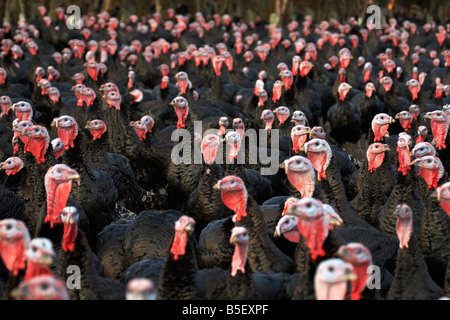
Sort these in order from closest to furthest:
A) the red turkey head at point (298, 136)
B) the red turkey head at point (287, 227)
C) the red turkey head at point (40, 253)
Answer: the red turkey head at point (40, 253)
the red turkey head at point (287, 227)
the red turkey head at point (298, 136)

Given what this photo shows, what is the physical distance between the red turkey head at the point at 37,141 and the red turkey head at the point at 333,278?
11.7 ft

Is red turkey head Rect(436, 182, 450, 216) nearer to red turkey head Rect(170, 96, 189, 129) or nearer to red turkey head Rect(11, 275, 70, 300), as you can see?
red turkey head Rect(11, 275, 70, 300)

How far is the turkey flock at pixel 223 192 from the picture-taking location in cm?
382

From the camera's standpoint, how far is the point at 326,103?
437 inches

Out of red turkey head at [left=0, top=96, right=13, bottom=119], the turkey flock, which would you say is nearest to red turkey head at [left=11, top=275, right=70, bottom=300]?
the turkey flock

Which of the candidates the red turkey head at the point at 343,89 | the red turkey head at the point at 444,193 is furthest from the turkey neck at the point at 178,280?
the red turkey head at the point at 343,89

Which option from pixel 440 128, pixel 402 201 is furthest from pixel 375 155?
pixel 440 128

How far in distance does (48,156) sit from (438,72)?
9.29m

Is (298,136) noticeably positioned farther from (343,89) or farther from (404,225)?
(343,89)

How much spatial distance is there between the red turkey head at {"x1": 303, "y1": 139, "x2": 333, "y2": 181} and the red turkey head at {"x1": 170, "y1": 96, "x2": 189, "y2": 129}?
7.82 feet

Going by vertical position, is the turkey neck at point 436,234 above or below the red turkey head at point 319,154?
below

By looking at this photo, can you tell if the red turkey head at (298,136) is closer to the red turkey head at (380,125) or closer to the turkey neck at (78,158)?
the red turkey head at (380,125)
